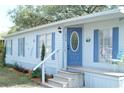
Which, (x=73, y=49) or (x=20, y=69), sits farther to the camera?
(x=20, y=69)

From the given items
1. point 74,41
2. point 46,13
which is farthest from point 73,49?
point 46,13

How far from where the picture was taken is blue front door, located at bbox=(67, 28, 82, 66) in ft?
48.7

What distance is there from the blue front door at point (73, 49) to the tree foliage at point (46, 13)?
19.0 m

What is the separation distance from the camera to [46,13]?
3559 cm

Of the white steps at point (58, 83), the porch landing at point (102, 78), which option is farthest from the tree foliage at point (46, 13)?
the porch landing at point (102, 78)

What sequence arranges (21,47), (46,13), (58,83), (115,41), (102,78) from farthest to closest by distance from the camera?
1. (46,13)
2. (21,47)
3. (58,83)
4. (115,41)
5. (102,78)

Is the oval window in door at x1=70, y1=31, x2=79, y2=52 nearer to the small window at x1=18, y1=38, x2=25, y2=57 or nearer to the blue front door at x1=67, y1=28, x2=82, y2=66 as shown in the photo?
the blue front door at x1=67, y1=28, x2=82, y2=66

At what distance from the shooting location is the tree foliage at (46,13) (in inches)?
1335

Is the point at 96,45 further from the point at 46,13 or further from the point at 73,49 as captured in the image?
the point at 46,13

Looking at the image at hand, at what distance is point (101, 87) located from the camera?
11.1 m

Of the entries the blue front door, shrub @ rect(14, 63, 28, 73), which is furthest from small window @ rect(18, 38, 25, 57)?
the blue front door

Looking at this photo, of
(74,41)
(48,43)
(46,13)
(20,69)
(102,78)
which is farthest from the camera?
(46,13)

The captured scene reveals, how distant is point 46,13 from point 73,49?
2114cm
